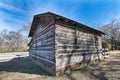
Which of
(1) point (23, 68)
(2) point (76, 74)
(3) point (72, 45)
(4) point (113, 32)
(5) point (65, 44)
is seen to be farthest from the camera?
(4) point (113, 32)

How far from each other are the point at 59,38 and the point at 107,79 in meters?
3.92

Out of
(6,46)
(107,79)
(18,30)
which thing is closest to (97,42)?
(107,79)

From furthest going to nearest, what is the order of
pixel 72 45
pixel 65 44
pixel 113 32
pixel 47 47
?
pixel 113 32 < pixel 47 47 < pixel 72 45 < pixel 65 44

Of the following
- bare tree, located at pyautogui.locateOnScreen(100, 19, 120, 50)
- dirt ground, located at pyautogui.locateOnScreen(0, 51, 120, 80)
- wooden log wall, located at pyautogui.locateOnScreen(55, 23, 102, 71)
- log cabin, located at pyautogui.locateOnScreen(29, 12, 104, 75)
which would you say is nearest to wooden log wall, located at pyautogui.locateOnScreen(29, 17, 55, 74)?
log cabin, located at pyautogui.locateOnScreen(29, 12, 104, 75)

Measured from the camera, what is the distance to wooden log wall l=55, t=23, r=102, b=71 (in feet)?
24.0

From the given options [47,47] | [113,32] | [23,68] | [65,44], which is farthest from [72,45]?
[113,32]

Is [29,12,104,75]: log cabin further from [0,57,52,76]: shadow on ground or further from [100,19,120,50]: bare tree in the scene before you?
[100,19,120,50]: bare tree

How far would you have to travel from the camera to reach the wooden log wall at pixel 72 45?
732 centimetres

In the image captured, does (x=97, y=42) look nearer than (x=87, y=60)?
No

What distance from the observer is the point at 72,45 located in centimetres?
841

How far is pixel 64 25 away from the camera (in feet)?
26.0

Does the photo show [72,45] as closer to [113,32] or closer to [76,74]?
[76,74]

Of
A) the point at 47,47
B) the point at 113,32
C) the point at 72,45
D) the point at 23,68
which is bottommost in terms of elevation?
the point at 23,68

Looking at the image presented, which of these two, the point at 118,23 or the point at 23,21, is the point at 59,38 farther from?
the point at 23,21
